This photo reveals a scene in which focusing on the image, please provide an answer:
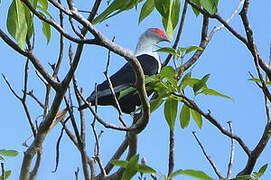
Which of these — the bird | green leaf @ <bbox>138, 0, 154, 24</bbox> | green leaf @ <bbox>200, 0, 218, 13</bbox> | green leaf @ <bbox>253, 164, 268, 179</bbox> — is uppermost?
the bird

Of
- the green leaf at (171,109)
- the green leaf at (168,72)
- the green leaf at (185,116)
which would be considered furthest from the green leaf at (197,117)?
the green leaf at (168,72)

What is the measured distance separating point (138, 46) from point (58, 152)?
413 centimetres

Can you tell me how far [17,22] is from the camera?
191 centimetres

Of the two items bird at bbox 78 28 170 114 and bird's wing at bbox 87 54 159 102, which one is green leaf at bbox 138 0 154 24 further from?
bird's wing at bbox 87 54 159 102

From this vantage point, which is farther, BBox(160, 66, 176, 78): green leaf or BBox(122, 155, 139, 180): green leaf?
BBox(160, 66, 176, 78): green leaf

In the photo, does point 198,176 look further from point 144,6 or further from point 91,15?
point 91,15

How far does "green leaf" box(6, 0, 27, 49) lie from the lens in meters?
1.88

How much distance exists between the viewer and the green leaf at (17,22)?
74.2 inches

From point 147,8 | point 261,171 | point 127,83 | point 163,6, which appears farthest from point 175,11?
point 127,83

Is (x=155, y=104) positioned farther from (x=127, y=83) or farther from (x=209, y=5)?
(x=127, y=83)

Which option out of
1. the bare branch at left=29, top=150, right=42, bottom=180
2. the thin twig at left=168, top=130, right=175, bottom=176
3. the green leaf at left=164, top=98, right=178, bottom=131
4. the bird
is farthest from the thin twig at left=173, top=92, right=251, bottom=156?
the bird

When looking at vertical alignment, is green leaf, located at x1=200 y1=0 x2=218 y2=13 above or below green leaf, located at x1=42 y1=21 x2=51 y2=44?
below

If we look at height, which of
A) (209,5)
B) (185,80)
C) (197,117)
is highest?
(209,5)

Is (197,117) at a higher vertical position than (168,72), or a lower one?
lower
